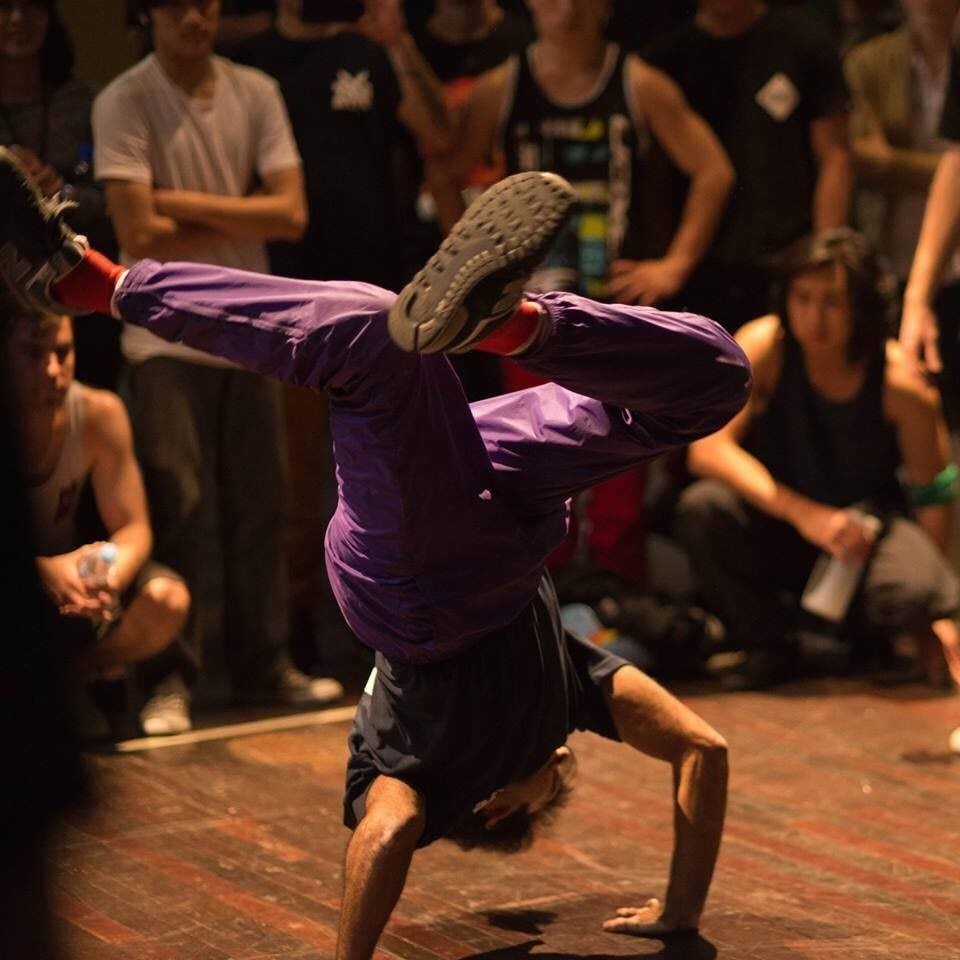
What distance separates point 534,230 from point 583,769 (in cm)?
229

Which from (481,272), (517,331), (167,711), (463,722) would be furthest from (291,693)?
(481,272)

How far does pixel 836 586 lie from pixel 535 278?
1.25 meters

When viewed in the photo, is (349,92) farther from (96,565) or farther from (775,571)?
(775,571)

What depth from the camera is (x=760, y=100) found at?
5773mm

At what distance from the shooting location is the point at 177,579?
191 inches

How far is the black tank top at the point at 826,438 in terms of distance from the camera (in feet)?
18.3

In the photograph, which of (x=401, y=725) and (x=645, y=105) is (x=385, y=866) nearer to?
(x=401, y=725)

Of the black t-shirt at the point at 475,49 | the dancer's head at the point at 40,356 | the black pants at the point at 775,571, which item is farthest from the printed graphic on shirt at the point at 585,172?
the dancer's head at the point at 40,356

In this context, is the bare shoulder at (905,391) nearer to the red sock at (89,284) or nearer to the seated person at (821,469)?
the seated person at (821,469)

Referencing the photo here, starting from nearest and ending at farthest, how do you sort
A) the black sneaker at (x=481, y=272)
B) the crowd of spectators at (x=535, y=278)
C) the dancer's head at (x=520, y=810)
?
the black sneaker at (x=481, y=272), the dancer's head at (x=520, y=810), the crowd of spectators at (x=535, y=278)

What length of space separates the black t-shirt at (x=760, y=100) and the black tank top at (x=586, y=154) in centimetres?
33

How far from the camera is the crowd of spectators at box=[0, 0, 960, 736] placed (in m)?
4.86

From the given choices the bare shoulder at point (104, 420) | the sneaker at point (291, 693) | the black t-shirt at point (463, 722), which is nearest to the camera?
the black t-shirt at point (463, 722)

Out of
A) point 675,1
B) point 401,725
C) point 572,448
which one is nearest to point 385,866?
point 401,725
